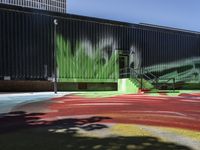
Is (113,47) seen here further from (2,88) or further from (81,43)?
(2,88)

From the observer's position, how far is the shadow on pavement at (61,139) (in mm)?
6991

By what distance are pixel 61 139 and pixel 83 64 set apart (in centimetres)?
1864

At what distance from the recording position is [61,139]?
762cm

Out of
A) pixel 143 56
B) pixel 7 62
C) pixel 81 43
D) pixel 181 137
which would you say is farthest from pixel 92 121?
pixel 143 56

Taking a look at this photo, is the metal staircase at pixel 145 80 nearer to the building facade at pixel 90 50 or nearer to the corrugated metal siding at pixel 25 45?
the building facade at pixel 90 50

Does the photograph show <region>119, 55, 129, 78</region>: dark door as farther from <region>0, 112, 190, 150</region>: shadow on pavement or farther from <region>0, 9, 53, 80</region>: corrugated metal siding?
<region>0, 112, 190, 150</region>: shadow on pavement

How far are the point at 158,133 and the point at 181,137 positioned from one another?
0.62 metres

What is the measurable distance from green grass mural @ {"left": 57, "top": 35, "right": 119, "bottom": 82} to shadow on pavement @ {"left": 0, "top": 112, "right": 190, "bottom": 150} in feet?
49.9

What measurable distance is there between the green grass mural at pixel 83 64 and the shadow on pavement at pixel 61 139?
599 inches

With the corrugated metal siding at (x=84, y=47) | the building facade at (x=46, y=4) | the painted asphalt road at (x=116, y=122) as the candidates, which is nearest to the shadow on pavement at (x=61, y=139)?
the painted asphalt road at (x=116, y=122)

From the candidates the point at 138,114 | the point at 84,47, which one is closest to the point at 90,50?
A: the point at 84,47

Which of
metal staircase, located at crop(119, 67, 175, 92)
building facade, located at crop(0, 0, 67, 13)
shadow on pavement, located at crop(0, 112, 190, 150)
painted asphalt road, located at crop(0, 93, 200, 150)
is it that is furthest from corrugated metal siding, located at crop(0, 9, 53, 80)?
building facade, located at crop(0, 0, 67, 13)

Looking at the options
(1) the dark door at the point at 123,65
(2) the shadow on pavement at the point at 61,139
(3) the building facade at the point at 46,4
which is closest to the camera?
(2) the shadow on pavement at the point at 61,139

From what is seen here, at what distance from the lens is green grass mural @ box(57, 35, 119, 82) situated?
2506 cm
